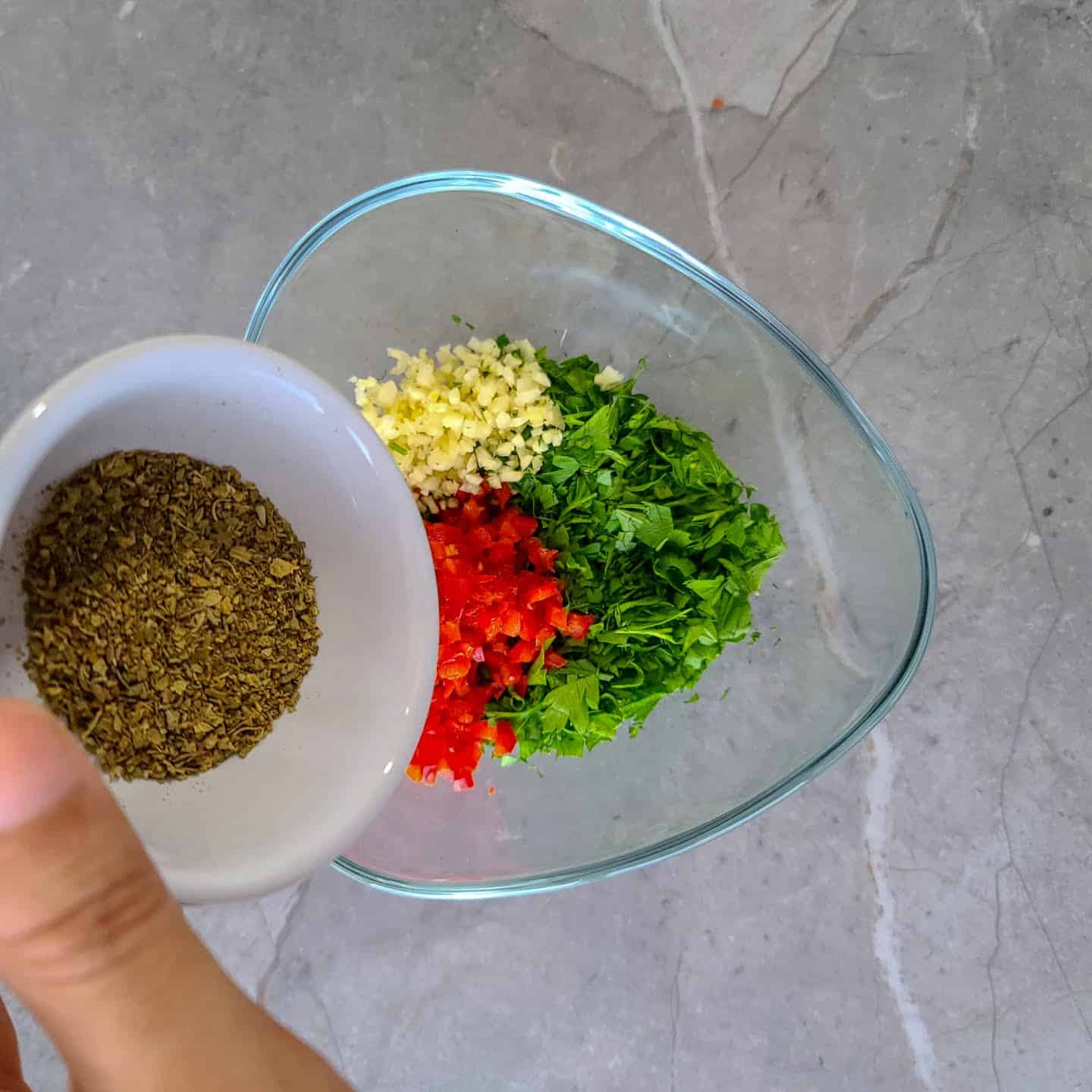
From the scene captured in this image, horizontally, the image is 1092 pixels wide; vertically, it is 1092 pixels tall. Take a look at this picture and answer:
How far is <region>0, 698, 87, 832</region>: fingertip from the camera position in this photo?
51 centimetres

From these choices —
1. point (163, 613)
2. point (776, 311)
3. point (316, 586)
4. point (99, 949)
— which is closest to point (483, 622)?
point (316, 586)

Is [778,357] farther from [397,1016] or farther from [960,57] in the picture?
[397,1016]

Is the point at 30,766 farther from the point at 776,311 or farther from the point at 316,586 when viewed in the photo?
the point at 776,311

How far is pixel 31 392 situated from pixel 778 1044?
55.3 inches

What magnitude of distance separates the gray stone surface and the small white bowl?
1.69ft

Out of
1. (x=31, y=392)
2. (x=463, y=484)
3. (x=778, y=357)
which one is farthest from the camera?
(x=31, y=392)

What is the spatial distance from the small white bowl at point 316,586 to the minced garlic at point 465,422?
0.18m

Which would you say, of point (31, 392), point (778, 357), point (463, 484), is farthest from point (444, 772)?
point (31, 392)

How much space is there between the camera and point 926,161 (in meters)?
1.29

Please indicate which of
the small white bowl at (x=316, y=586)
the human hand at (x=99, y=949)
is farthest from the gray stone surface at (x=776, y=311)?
the human hand at (x=99, y=949)

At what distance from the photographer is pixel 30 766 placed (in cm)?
52

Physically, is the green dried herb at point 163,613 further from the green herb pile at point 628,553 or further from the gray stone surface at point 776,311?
the gray stone surface at point 776,311

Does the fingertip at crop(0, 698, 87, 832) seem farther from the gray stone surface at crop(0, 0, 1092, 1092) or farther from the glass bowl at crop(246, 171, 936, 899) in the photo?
the gray stone surface at crop(0, 0, 1092, 1092)

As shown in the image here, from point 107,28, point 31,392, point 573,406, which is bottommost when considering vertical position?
point 31,392
